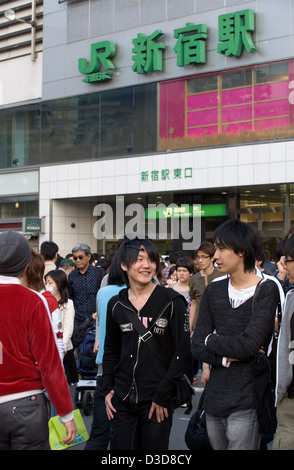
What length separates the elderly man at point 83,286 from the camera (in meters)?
8.34

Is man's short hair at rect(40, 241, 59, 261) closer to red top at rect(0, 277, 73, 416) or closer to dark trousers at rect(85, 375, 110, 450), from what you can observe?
dark trousers at rect(85, 375, 110, 450)

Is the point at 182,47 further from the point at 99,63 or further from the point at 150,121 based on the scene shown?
the point at 99,63

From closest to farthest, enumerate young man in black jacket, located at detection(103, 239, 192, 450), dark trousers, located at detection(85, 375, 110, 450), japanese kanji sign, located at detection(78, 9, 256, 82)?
1. young man in black jacket, located at detection(103, 239, 192, 450)
2. dark trousers, located at detection(85, 375, 110, 450)
3. japanese kanji sign, located at detection(78, 9, 256, 82)

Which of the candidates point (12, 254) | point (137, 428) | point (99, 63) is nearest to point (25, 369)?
point (12, 254)

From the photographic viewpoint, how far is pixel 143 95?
948 inches

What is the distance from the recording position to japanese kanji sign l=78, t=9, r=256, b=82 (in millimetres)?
21438

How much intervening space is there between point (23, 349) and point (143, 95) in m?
21.6

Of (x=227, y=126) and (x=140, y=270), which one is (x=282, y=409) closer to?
(x=140, y=270)

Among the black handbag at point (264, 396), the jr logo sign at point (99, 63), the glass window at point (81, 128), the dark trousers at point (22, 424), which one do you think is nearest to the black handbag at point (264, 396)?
the black handbag at point (264, 396)

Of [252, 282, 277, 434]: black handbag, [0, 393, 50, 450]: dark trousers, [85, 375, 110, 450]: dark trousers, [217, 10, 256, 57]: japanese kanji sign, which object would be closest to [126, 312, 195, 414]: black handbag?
[252, 282, 277, 434]: black handbag

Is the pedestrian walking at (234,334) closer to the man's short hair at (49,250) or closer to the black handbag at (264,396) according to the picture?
the black handbag at (264,396)

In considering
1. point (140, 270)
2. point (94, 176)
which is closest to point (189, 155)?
point (94, 176)
